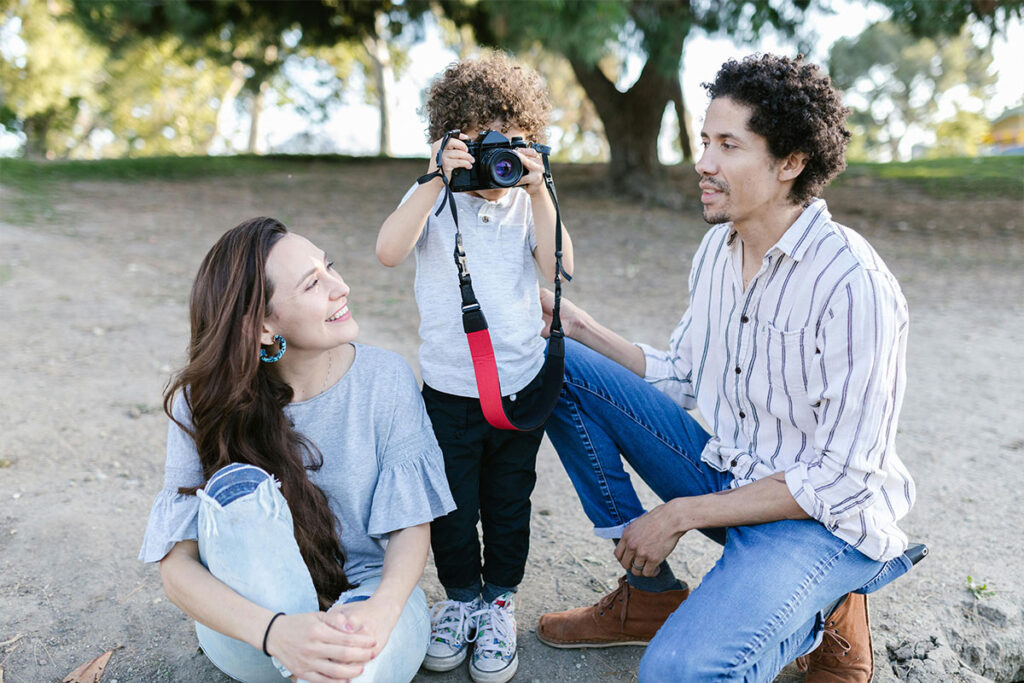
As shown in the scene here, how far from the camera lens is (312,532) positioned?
1.81 metres

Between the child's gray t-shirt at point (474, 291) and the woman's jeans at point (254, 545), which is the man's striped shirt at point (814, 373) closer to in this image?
the child's gray t-shirt at point (474, 291)

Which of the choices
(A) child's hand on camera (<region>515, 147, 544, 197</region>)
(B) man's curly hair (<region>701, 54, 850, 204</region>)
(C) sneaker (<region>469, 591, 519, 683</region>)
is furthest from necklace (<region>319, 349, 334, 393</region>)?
(B) man's curly hair (<region>701, 54, 850, 204</region>)

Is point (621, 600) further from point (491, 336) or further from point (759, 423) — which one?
point (491, 336)

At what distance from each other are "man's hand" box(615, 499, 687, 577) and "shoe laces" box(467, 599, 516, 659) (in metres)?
0.36

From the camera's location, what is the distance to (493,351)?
2051 mm

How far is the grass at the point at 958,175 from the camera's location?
9.73 meters

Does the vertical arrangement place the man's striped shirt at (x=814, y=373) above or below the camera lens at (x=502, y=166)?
below

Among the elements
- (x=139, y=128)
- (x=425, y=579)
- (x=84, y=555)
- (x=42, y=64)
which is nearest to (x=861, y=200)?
(x=425, y=579)

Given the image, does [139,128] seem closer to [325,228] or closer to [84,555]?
[325,228]

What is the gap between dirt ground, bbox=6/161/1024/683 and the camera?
221cm

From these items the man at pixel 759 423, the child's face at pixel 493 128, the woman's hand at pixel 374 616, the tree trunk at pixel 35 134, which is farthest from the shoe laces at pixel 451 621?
the tree trunk at pixel 35 134

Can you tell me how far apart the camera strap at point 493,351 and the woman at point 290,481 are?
0.56 ft

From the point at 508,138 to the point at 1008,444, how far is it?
276 cm

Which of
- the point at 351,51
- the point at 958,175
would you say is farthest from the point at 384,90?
the point at 958,175
